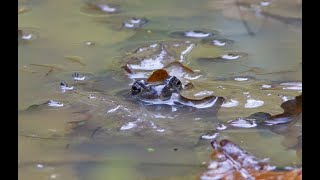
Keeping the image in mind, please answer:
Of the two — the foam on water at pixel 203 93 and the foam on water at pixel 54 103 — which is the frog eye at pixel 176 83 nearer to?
the foam on water at pixel 203 93

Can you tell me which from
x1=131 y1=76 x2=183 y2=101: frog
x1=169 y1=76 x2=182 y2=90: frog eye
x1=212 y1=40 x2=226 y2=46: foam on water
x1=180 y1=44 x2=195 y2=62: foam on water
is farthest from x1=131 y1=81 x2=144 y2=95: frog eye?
x1=212 y1=40 x2=226 y2=46: foam on water

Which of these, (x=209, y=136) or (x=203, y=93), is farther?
(x=203, y=93)

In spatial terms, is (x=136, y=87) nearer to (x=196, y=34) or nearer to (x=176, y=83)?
(x=176, y=83)

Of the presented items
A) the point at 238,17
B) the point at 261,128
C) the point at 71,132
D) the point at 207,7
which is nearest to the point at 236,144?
the point at 261,128

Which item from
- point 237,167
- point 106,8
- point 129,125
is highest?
point 237,167

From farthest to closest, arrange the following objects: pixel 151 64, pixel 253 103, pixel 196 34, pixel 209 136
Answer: pixel 196 34, pixel 151 64, pixel 253 103, pixel 209 136

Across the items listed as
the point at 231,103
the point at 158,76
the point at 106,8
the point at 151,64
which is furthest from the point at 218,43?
the point at 106,8
